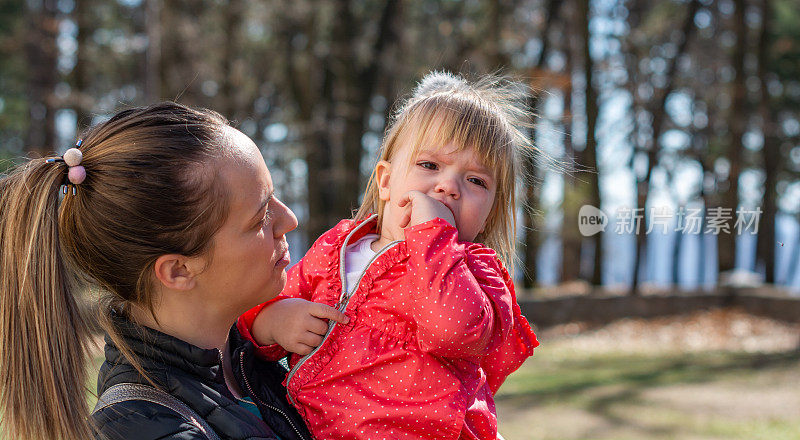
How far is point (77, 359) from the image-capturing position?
1459 mm

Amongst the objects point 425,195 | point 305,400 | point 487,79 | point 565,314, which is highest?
point 487,79

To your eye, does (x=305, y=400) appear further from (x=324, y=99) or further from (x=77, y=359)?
(x=324, y=99)

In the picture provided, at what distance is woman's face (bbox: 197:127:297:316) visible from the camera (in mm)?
1577

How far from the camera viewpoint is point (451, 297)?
5.30 feet

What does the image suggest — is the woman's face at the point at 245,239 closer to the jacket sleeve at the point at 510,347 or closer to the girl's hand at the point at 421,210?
the girl's hand at the point at 421,210

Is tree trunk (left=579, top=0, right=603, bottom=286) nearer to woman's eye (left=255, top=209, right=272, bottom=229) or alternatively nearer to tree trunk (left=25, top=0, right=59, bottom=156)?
tree trunk (left=25, top=0, right=59, bottom=156)

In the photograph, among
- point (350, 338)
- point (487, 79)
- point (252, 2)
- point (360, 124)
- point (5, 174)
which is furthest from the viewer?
point (252, 2)

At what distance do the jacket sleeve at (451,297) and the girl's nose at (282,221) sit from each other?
0.29 m

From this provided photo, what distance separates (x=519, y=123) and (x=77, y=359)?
4.56 feet

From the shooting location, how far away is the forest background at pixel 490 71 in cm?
1256

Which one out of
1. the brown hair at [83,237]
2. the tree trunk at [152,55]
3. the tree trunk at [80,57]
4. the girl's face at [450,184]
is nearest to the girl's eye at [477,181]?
the girl's face at [450,184]

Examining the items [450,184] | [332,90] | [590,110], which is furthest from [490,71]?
[450,184]

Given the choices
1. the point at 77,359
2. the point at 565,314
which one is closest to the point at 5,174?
the point at 77,359

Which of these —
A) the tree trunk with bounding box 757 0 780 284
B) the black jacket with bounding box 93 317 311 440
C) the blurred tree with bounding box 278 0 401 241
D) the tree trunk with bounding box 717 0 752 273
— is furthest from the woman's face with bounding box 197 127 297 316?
the tree trunk with bounding box 757 0 780 284
